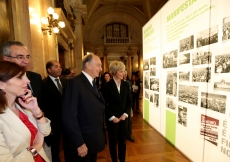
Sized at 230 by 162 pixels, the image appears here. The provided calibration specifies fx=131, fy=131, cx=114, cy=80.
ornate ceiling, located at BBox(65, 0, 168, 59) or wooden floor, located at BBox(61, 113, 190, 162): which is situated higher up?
ornate ceiling, located at BBox(65, 0, 168, 59)

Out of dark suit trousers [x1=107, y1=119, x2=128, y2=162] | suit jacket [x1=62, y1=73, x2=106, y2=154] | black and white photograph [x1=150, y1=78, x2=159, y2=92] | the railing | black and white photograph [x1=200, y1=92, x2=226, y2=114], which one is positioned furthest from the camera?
the railing

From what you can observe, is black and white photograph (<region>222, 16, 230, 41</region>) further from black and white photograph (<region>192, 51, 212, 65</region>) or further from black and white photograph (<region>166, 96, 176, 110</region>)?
black and white photograph (<region>166, 96, 176, 110</region>)

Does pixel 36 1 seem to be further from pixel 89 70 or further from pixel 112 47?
pixel 112 47

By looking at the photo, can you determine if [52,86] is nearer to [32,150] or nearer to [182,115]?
[32,150]

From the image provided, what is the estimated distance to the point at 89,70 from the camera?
1499 mm

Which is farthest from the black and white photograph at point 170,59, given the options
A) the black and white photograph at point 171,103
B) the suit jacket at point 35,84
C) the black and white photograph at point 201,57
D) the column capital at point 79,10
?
the column capital at point 79,10

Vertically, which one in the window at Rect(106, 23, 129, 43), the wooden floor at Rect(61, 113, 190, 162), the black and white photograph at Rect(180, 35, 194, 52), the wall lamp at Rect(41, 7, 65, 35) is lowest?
the wooden floor at Rect(61, 113, 190, 162)

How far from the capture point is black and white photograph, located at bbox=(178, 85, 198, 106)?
215 cm

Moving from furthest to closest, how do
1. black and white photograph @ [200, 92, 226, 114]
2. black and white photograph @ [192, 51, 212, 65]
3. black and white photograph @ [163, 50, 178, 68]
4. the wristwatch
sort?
black and white photograph @ [163, 50, 178, 68]
black and white photograph @ [192, 51, 212, 65]
black and white photograph @ [200, 92, 226, 114]
the wristwatch

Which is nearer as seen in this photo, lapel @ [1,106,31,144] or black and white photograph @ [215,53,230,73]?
lapel @ [1,106,31,144]

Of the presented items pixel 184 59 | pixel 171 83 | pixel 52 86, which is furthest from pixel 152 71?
pixel 52 86

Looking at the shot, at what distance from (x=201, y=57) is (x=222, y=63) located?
0.35 metres

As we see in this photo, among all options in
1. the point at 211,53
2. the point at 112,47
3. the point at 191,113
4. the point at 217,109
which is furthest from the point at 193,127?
the point at 112,47

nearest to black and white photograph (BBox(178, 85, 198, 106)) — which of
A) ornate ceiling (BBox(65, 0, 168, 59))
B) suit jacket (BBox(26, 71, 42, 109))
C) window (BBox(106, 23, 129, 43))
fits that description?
suit jacket (BBox(26, 71, 42, 109))
